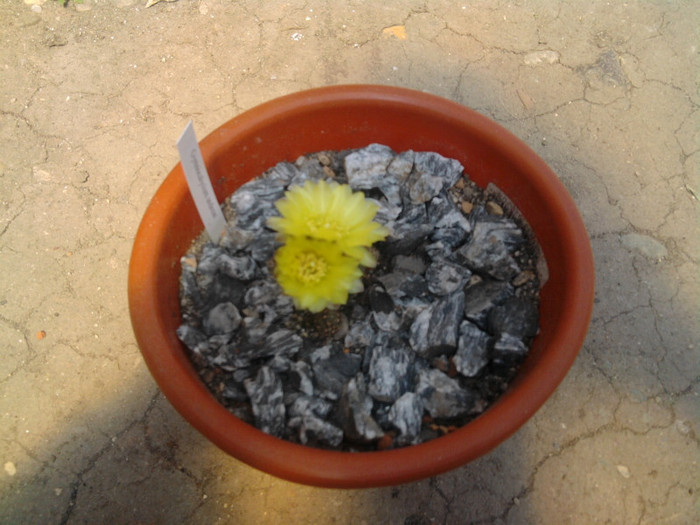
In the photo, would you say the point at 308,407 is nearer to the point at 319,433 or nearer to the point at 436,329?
the point at 319,433

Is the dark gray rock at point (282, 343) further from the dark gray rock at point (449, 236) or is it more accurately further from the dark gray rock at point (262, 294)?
the dark gray rock at point (449, 236)

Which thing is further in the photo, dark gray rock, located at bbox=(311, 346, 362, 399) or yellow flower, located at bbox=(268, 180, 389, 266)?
dark gray rock, located at bbox=(311, 346, 362, 399)

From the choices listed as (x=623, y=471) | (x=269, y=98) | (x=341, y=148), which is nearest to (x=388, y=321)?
(x=341, y=148)

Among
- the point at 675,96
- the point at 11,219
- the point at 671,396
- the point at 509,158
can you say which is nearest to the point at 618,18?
the point at 675,96

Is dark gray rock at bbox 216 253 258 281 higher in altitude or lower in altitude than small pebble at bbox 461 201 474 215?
higher

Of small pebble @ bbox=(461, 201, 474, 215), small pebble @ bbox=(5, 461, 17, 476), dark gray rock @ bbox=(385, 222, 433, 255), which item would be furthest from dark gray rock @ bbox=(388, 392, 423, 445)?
small pebble @ bbox=(5, 461, 17, 476)

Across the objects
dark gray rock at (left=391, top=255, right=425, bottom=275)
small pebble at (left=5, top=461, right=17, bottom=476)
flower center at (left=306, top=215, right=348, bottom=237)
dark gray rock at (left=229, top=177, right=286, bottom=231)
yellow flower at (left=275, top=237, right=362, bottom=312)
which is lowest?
small pebble at (left=5, top=461, right=17, bottom=476)

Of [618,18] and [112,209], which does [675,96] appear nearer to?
[618,18]

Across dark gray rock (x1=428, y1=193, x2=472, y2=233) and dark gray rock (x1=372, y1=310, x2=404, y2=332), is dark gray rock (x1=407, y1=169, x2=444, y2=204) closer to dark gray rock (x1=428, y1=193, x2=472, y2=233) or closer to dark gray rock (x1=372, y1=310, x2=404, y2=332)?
dark gray rock (x1=428, y1=193, x2=472, y2=233)
